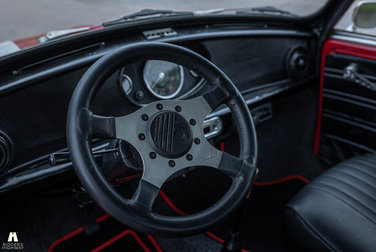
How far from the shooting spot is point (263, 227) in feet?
6.58

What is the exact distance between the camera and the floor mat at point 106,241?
1869mm

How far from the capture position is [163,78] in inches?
63.1

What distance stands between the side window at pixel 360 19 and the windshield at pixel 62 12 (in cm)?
89

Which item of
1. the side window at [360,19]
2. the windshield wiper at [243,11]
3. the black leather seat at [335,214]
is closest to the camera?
the black leather seat at [335,214]

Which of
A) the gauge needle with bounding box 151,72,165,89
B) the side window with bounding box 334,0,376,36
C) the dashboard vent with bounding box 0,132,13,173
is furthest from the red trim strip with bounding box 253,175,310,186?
the dashboard vent with bounding box 0,132,13,173

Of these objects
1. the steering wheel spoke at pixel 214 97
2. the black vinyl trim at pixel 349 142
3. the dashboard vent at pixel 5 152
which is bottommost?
the black vinyl trim at pixel 349 142

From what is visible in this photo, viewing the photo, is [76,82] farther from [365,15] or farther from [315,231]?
[365,15]

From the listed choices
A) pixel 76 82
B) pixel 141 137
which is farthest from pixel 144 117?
pixel 76 82

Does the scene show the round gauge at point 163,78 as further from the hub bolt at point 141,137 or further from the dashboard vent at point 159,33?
the hub bolt at point 141,137

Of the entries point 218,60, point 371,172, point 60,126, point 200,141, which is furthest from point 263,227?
point 60,126

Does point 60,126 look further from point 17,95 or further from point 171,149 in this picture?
point 171,149

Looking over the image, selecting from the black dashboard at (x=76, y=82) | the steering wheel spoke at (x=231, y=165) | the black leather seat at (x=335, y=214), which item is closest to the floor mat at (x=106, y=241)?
the black dashboard at (x=76, y=82)

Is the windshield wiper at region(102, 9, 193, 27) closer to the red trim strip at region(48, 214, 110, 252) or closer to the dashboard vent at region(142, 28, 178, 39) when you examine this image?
the dashboard vent at region(142, 28, 178, 39)

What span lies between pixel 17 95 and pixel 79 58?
10.6 inches
